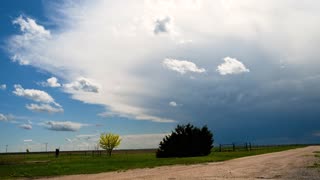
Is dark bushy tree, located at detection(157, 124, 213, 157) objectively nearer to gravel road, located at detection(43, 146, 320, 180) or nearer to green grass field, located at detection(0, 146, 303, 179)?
green grass field, located at detection(0, 146, 303, 179)

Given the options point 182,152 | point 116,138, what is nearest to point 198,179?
point 182,152

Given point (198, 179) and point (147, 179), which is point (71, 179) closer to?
point (147, 179)

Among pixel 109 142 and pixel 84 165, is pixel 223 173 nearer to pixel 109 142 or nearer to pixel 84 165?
pixel 84 165

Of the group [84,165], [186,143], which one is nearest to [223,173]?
[84,165]

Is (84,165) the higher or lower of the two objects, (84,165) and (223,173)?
the higher

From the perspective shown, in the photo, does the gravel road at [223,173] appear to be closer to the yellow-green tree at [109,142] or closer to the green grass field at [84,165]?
the green grass field at [84,165]

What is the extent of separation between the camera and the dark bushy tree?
2581 inches

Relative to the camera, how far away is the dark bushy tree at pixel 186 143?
6556cm

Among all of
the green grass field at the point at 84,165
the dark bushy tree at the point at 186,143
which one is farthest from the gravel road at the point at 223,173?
the dark bushy tree at the point at 186,143

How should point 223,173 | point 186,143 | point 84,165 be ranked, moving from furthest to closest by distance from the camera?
point 186,143 < point 84,165 < point 223,173

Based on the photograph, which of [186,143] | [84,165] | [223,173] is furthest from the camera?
[186,143]

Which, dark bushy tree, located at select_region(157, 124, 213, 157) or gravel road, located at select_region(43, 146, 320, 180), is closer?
gravel road, located at select_region(43, 146, 320, 180)

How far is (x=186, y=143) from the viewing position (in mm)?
65875

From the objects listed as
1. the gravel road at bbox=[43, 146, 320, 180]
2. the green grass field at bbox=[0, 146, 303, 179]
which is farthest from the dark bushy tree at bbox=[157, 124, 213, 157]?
the gravel road at bbox=[43, 146, 320, 180]
